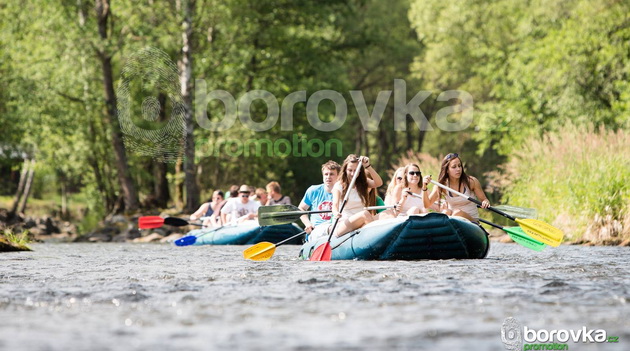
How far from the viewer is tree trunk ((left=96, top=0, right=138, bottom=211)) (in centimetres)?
2550

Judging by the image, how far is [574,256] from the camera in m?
11.2

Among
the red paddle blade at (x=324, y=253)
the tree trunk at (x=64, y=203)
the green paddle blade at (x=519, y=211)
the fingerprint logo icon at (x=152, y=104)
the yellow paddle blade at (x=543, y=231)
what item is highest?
the fingerprint logo icon at (x=152, y=104)

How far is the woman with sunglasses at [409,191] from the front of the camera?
1096 centimetres

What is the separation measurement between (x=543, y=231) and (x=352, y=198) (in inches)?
89.5

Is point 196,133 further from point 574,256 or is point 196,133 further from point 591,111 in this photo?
point 574,256

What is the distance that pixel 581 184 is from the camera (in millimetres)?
15062

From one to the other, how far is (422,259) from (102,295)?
437 cm

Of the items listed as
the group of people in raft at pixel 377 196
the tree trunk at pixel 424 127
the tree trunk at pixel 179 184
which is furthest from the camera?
the tree trunk at pixel 424 127

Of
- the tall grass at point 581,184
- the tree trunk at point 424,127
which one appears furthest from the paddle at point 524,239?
the tree trunk at point 424,127

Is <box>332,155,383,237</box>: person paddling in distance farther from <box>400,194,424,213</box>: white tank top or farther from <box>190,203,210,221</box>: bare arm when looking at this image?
<box>190,203,210,221</box>: bare arm

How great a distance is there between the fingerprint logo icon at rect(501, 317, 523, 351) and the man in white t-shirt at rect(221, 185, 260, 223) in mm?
12009

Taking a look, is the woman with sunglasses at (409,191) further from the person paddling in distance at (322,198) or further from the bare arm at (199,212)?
the bare arm at (199,212)

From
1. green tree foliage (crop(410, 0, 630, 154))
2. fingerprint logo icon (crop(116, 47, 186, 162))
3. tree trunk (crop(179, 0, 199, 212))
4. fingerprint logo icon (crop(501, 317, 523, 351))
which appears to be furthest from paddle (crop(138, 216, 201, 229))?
fingerprint logo icon (crop(501, 317, 523, 351))

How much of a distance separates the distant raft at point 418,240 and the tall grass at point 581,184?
443 centimetres
